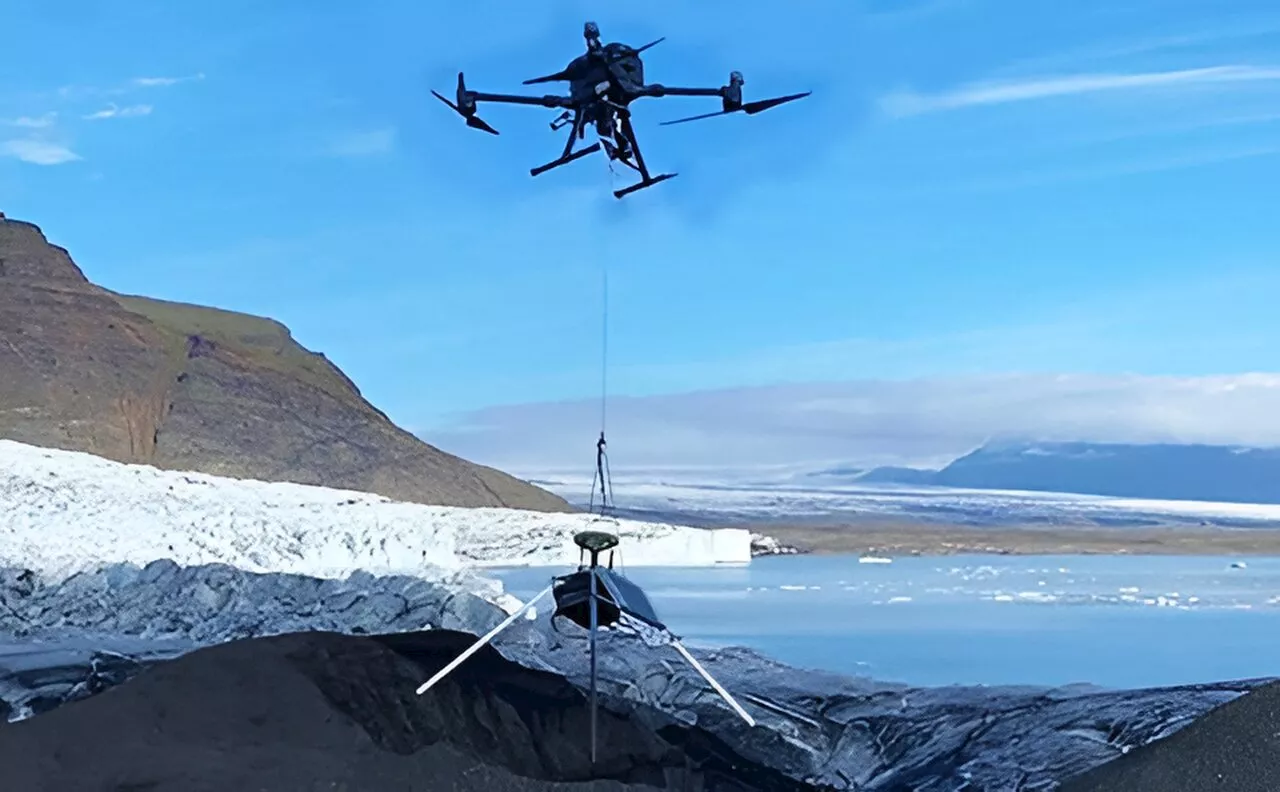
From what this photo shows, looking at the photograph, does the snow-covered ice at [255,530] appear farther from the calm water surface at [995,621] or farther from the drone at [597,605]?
the drone at [597,605]

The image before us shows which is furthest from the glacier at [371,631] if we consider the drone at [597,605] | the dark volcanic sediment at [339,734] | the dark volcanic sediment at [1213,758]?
the drone at [597,605]

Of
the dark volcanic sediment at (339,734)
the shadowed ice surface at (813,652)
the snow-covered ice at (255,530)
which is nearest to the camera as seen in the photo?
the dark volcanic sediment at (339,734)

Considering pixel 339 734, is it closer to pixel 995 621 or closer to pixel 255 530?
pixel 995 621

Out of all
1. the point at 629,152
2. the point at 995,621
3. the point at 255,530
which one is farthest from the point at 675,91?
the point at 255,530

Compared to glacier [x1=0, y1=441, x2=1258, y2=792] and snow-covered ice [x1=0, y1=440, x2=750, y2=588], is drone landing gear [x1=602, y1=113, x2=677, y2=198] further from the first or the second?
snow-covered ice [x1=0, y1=440, x2=750, y2=588]

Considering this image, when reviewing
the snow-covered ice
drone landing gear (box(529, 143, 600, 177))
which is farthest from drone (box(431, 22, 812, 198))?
the snow-covered ice

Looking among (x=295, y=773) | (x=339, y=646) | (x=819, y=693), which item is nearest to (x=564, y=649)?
(x=819, y=693)
